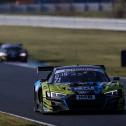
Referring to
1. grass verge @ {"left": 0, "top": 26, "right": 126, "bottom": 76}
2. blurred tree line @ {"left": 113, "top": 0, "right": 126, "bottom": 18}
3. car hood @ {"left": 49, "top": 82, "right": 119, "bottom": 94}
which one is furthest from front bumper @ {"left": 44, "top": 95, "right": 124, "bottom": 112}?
blurred tree line @ {"left": 113, "top": 0, "right": 126, "bottom": 18}

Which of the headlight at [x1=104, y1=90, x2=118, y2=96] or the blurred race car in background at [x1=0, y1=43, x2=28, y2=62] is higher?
the headlight at [x1=104, y1=90, x2=118, y2=96]

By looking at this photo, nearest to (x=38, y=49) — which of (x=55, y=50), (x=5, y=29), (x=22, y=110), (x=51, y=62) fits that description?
(x=55, y=50)

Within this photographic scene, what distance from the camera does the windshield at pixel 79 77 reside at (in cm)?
1630

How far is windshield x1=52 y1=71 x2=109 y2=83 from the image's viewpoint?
16.3 m

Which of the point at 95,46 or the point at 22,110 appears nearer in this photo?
the point at 22,110

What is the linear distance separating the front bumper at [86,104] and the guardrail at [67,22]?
41974 millimetres

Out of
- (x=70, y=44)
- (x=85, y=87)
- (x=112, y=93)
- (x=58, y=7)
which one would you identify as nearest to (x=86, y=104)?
(x=85, y=87)

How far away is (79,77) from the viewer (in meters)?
16.4

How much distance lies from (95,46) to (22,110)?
38760 millimetres

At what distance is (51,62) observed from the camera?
42250mm

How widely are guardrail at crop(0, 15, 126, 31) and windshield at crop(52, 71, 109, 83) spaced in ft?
134

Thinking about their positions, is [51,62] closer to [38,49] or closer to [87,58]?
[87,58]

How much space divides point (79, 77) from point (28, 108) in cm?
198

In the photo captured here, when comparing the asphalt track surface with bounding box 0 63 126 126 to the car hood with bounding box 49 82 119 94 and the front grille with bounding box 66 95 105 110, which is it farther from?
the car hood with bounding box 49 82 119 94
